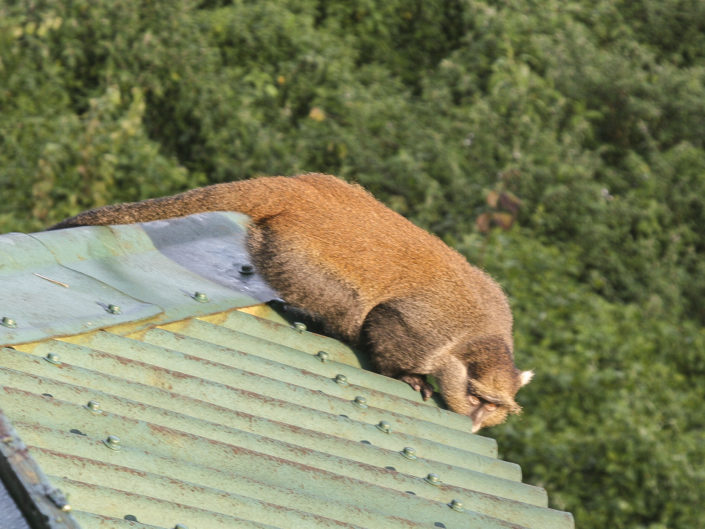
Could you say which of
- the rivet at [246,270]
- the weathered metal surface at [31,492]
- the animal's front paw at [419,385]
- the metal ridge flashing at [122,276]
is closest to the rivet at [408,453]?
the animal's front paw at [419,385]

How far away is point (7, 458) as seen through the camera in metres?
1.91

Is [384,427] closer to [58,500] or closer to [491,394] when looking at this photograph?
[491,394]

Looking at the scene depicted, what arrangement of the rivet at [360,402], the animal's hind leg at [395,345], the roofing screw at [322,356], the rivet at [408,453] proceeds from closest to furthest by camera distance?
the rivet at [408,453]
the rivet at [360,402]
the roofing screw at [322,356]
the animal's hind leg at [395,345]

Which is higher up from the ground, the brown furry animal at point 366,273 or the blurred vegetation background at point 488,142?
the brown furry animal at point 366,273

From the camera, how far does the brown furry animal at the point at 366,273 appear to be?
12.4 feet

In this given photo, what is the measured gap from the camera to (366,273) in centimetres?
390

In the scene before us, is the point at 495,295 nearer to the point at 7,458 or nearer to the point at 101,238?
the point at 101,238

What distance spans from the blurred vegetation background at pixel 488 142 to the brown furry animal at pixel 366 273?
2.88m

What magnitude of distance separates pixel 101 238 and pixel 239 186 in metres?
0.72

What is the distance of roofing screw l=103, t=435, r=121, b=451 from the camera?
235 cm

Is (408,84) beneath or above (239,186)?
beneath

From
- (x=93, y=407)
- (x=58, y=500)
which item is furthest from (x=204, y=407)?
(x=58, y=500)

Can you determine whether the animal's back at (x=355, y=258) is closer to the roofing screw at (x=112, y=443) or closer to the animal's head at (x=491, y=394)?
the animal's head at (x=491, y=394)

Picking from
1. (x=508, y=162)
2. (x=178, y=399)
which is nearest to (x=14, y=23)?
(x=508, y=162)
